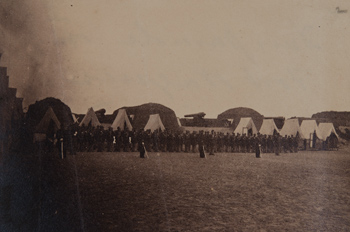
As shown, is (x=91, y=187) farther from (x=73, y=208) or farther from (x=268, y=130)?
(x=268, y=130)

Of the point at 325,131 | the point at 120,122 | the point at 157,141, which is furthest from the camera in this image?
the point at 325,131

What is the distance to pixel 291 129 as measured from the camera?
27688mm

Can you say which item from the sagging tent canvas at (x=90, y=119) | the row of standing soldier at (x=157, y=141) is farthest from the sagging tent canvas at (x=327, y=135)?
the sagging tent canvas at (x=90, y=119)

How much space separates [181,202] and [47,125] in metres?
12.6

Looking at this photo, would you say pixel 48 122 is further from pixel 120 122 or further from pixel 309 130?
pixel 309 130

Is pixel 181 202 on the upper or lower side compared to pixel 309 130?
lower

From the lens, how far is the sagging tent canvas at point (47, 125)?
55.2 ft

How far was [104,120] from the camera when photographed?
119 feet

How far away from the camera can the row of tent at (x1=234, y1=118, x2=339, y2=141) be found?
91.1 feet

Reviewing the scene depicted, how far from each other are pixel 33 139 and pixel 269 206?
44.8 ft

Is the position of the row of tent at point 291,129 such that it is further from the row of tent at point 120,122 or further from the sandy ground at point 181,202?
the sandy ground at point 181,202

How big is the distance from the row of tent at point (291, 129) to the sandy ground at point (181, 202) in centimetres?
1818

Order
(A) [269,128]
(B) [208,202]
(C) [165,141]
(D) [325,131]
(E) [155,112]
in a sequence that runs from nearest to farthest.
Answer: (B) [208,202]
(C) [165,141]
(A) [269,128]
(D) [325,131]
(E) [155,112]

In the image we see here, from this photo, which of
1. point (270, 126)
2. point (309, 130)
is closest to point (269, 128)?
point (270, 126)
